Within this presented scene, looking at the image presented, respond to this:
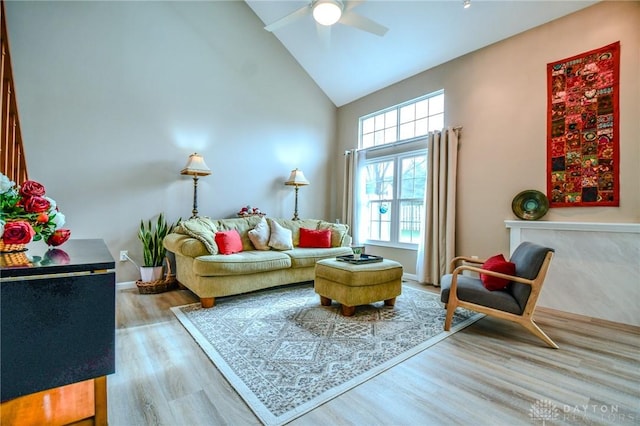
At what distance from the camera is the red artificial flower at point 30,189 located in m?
1.20

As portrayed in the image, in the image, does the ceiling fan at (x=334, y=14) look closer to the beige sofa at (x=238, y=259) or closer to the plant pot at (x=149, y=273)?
the beige sofa at (x=238, y=259)

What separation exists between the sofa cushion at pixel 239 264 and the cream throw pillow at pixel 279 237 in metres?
0.37

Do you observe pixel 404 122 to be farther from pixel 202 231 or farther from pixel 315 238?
pixel 202 231

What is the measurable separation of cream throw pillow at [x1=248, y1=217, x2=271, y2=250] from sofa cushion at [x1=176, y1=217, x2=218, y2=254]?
1.63ft

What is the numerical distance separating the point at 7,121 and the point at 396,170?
14.4 ft

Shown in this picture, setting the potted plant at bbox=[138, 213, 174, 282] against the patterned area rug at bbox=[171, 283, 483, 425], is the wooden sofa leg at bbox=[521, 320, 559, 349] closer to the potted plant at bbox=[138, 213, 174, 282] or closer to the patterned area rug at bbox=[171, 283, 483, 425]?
the patterned area rug at bbox=[171, 283, 483, 425]

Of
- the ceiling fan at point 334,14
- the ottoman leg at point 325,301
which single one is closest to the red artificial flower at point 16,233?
the ottoman leg at point 325,301

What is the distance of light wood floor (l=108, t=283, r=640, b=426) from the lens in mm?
1448

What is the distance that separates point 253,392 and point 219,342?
0.72 meters

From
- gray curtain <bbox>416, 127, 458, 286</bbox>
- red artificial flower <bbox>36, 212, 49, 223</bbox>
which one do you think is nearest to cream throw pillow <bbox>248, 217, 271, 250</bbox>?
gray curtain <bbox>416, 127, 458, 286</bbox>

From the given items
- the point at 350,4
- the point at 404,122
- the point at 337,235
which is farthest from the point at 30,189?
the point at 404,122

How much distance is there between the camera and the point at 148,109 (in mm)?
3799

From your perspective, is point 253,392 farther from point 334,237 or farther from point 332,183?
point 332,183

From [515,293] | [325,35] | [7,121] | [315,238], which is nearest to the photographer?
[7,121]
